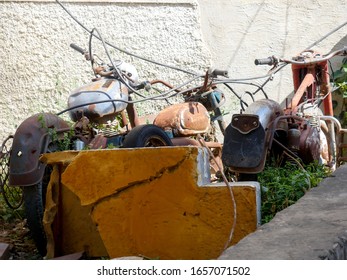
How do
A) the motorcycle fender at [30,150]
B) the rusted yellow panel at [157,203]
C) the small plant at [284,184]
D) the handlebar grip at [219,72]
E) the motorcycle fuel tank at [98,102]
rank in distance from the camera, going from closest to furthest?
the rusted yellow panel at [157,203], the small plant at [284,184], the motorcycle fender at [30,150], the motorcycle fuel tank at [98,102], the handlebar grip at [219,72]

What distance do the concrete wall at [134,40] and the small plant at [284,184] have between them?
2826 millimetres

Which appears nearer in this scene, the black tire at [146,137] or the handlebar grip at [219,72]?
the black tire at [146,137]

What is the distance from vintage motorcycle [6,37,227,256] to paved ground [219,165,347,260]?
145cm

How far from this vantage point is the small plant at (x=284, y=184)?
5152mm

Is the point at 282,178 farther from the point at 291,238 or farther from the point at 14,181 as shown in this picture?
the point at 291,238

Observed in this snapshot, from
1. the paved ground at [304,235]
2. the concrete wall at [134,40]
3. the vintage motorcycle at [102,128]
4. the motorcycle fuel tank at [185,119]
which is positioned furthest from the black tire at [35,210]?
the concrete wall at [134,40]

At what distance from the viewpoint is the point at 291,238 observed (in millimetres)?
3393

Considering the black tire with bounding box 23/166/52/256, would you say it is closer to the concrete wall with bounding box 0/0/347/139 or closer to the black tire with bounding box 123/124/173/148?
the black tire with bounding box 123/124/173/148

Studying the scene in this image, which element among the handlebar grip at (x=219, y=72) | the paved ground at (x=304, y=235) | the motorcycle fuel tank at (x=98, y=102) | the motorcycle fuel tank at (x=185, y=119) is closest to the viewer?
the paved ground at (x=304, y=235)

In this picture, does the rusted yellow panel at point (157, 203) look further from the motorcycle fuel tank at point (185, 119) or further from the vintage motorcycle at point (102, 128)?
the motorcycle fuel tank at point (185, 119)

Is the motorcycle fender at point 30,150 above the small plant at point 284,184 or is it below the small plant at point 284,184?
above

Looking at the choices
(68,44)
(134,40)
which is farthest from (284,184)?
(68,44)

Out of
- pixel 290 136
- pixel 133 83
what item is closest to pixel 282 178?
pixel 290 136

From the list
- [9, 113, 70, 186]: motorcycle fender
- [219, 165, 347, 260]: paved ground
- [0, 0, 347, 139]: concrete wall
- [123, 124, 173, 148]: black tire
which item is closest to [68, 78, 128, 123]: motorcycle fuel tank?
[9, 113, 70, 186]: motorcycle fender
